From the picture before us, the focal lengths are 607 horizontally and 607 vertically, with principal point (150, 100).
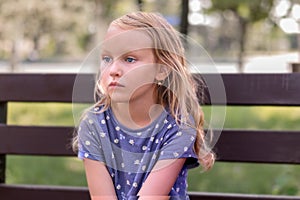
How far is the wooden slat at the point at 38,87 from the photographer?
301 cm

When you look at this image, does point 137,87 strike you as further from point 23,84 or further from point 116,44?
point 23,84

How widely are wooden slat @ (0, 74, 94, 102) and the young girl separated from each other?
80 centimetres

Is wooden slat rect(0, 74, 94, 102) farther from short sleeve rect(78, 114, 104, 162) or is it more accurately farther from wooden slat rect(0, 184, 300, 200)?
short sleeve rect(78, 114, 104, 162)

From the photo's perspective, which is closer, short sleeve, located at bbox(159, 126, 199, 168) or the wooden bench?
short sleeve, located at bbox(159, 126, 199, 168)

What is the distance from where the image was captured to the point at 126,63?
2.10 m

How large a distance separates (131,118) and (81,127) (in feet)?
0.61

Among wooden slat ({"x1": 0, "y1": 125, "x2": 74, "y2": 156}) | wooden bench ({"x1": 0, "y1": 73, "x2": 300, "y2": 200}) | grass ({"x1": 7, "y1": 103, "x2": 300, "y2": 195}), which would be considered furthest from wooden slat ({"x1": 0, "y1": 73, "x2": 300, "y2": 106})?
grass ({"x1": 7, "y1": 103, "x2": 300, "y2": 195})

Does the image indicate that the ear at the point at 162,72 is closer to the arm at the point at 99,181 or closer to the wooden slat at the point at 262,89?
the arm at the point at 99,181

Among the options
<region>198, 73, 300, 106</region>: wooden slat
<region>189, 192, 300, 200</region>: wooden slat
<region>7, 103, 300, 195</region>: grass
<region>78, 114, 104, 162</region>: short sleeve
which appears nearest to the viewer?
<region>78, 114, 104, 162</region>: short sleeve

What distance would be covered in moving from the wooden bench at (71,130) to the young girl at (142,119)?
0.63 metres

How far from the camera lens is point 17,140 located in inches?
121

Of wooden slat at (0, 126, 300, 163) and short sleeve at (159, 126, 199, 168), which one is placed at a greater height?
short sleeve at (159, 126, 199, 168)

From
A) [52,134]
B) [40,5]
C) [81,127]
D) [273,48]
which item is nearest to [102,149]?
[81,127]

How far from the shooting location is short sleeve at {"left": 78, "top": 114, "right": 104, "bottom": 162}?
2.17 m
